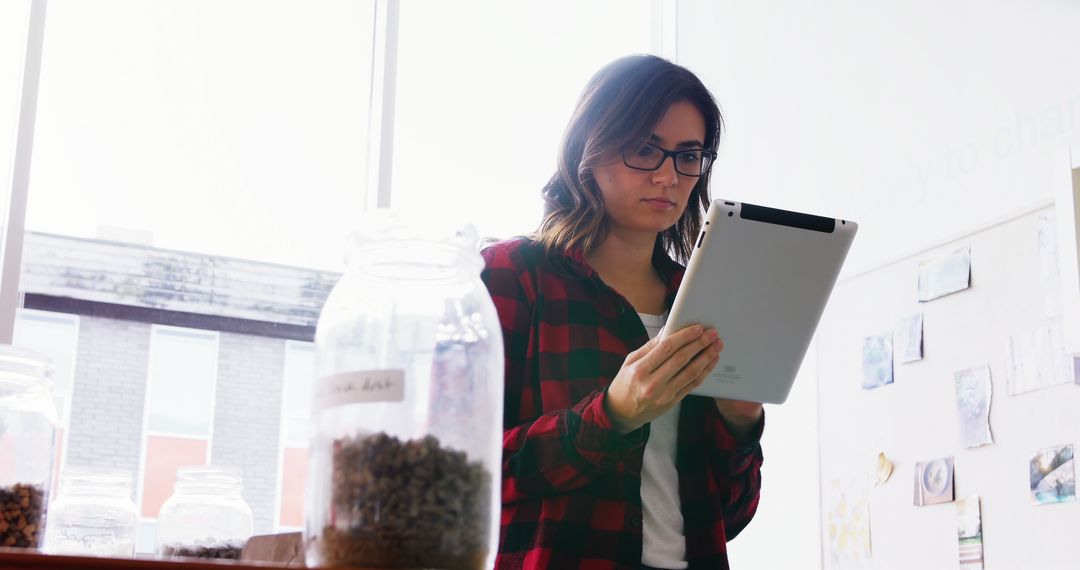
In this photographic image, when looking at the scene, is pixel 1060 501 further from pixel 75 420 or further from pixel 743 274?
pixel 75 420

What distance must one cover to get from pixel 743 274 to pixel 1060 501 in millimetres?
1147

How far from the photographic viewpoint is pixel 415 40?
130 inches

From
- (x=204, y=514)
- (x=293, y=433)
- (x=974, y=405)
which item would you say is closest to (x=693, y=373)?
(x=204, y=514)

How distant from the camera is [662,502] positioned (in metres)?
1.28

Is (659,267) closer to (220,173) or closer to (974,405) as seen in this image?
(974,405)

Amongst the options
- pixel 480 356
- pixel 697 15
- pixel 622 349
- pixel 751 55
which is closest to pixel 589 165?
pixel 622 349

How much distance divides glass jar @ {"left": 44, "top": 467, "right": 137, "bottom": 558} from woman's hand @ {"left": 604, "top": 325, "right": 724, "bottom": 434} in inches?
21.6

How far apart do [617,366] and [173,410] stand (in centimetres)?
191

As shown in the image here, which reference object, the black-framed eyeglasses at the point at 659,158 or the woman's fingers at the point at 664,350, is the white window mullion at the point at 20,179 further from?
the woman's fingers at the point at 664,350

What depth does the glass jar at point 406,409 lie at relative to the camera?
593mm

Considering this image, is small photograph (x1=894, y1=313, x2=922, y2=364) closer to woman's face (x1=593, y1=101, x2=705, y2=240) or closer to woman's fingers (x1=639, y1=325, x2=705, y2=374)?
woman's face (x1=593, y1=101, x2=705, y2=240)

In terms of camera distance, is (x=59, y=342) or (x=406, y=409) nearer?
(x=406, y=409)

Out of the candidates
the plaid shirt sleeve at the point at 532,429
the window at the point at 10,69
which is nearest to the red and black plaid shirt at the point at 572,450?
the plaid shirt sleeve at the point at 532,429

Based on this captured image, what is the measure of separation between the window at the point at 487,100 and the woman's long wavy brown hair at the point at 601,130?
67.2 inches
